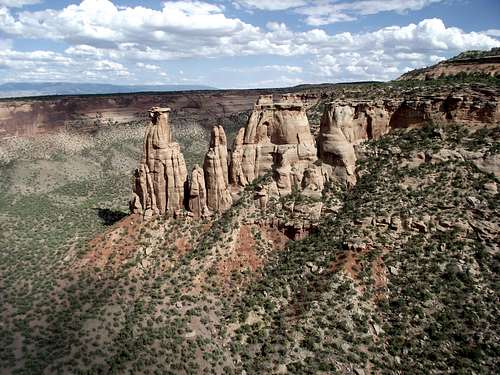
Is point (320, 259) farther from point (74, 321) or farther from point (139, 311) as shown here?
point (74, 321)

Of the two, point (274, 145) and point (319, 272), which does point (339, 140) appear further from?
point (319, 272)

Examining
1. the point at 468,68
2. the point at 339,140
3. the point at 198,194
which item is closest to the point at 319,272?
the point at 198,194

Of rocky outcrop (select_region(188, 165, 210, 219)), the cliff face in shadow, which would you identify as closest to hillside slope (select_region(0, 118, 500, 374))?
rocky outcrop (select_region(188, 165, 210, 219))

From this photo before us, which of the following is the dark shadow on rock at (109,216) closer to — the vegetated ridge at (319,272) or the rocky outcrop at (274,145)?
the vegetated ridge at (319,272)

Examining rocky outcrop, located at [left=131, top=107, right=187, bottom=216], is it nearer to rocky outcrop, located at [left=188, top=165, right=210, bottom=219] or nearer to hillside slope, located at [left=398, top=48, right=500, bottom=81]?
rocky outcrop, located at [left=188, top=165, right=210, bottom=219]

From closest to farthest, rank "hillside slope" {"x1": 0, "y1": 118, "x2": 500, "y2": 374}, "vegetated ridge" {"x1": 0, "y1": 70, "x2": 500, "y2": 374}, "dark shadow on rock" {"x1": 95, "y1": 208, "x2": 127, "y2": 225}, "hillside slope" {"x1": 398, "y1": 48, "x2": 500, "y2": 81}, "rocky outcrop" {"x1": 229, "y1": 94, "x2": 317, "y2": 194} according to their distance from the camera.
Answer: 1. "hillside slope" {"x1": 0, "y1": 118, "x2": 500, "y2": 374}
2. "vegetated ridge" {"x1": 0, "y1": 70, "x2": 500, "y2": 374}
3. "rocky outcrop" {"x1": 229, "y1": 94, "x2": 317, "y2": 194}
4. "hillside slope" {"x1": 398, "y1": 48, "x2": 500, "y2": 81}
5. "dark shadow on rock" {"x1": 95, "y1": 208, "x2": 127, "y2": 225}

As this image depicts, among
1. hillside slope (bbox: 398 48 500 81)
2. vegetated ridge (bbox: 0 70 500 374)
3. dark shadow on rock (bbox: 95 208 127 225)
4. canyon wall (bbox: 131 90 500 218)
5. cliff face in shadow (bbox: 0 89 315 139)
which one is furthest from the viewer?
cliff face in shadow (bbox: 0 89 315 139)
